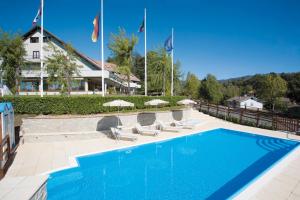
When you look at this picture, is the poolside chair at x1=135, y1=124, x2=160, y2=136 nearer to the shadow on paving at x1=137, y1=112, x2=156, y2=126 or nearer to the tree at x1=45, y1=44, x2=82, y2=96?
the shadow on paving at x1=137, y1=112, x2=156, y2=126

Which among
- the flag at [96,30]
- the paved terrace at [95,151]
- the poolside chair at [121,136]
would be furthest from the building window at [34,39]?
the poolside chair at [121,136]

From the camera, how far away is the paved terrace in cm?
611

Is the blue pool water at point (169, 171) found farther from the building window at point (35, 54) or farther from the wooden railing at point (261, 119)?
the building window at point (35, 54)

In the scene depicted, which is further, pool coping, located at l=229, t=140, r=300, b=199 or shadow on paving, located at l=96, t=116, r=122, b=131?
shadow on paving, located at l=96, t=116, r=122, b=131

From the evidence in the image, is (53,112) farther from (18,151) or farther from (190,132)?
(190,132)

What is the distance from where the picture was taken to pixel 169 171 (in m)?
8.62

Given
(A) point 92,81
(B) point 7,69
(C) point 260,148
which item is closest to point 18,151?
(C) point 260,148

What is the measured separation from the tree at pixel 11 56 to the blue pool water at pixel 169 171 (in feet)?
64.9

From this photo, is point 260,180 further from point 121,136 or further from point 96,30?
point 96,30

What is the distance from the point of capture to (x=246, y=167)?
359 inches

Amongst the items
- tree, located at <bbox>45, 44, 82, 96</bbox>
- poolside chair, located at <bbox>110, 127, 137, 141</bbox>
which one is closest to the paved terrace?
poolside chair, located at <bbox>110, 127, 137, 141</bbox>

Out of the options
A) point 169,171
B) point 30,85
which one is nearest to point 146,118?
point 169,171

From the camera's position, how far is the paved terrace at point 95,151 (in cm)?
611

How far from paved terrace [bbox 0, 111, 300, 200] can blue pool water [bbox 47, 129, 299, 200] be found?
2.45 feet
